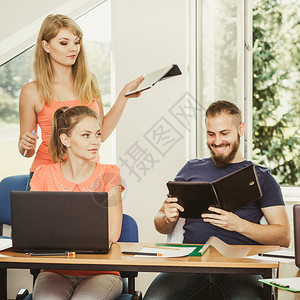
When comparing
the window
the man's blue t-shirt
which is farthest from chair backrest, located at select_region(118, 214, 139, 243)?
the window

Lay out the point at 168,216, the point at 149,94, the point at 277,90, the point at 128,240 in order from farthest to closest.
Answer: the point at 277,90, the point at 149,94, the point at 128,240, the point at 168,216

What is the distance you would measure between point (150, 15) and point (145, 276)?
5.74 ft

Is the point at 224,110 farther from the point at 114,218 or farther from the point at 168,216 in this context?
the point at 114,218

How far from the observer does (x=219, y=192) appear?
6.75 ft

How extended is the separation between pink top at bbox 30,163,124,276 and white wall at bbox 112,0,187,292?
104 cm

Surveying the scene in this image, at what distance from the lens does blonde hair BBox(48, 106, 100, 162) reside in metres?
2.43

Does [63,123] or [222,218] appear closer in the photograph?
[222,218]

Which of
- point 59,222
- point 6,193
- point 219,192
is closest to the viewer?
point 59,222

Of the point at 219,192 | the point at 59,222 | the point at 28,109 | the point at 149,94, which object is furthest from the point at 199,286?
the point at 149,94

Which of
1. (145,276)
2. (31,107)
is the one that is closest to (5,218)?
(31,107)

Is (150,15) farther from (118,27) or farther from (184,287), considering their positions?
(184,287)

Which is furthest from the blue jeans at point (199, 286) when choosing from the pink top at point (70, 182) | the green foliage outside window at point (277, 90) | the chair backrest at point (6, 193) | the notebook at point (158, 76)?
the green foliage outside window at point (277, 90)

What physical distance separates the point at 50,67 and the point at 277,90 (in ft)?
6.13

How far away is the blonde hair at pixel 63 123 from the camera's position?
2432 millimetres
